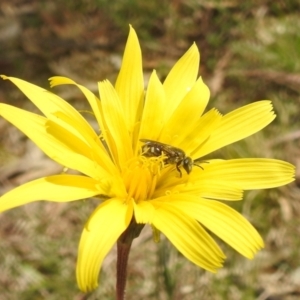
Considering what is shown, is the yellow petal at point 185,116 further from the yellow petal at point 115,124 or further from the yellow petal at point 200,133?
the yellow petal at point 115,124

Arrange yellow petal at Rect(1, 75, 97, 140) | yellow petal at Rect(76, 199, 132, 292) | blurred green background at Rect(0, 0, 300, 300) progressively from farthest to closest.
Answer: blurred green background at Rect(0, 0, 300, 300), yellow petal at Rect(1, 75, 97, 140), yellow petal at Rect(76, 199, 132, 292)

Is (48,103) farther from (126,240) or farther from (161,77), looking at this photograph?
(161,77)

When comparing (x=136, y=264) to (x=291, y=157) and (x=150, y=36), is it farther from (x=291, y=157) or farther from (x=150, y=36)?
(x=150, y=36)

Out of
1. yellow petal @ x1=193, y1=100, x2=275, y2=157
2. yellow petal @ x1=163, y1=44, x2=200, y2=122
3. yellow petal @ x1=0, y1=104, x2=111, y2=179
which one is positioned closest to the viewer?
yellow petal @ x1=0, y1=104, x2=111, y2=179

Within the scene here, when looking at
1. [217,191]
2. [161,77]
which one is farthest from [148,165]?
[161,77]

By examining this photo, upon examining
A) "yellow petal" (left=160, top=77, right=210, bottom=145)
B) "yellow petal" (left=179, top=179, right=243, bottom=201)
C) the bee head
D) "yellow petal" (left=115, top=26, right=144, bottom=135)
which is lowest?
"yellow petal" (left=179, top=179, right=243, bottom=201)

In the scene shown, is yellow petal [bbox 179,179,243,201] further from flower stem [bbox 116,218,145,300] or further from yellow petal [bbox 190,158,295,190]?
flower stem [bbox 116,218,145,300]

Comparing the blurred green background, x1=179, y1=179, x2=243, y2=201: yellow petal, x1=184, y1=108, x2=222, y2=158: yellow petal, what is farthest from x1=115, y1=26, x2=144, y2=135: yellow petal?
the blurred green background
